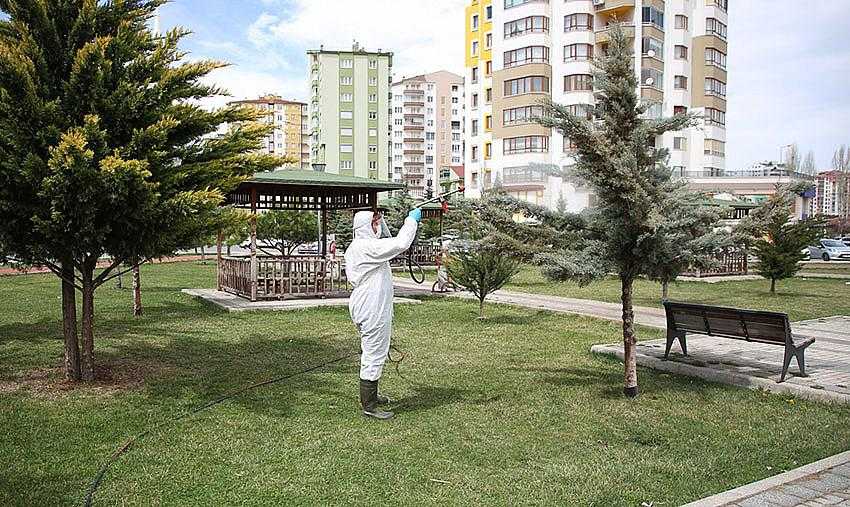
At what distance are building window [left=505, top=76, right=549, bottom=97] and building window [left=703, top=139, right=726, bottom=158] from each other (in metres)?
12.6

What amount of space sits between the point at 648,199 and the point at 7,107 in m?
6.21

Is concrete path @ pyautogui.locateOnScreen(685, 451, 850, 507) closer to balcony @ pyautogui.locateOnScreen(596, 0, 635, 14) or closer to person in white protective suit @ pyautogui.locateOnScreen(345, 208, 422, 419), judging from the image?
person in white protective suit @ pyautogui.locateOnScreen(345, 208, 422, 419)

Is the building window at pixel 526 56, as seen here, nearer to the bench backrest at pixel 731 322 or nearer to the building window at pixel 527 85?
the building window at pixel 527 85

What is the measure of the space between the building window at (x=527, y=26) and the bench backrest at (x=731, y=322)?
4702 cm

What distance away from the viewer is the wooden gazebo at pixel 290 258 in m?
16.2

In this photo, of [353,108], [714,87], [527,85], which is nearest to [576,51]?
[527,85]

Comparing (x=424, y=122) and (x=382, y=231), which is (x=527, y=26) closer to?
(x=382, y=231)

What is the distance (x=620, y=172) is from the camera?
Answer: 6.73 meters

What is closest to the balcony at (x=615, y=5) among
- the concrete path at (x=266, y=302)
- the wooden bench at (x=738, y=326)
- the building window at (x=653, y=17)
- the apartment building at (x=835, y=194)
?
the building window at (x=653, y=17)

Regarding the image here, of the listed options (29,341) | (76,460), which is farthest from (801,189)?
(29,341)

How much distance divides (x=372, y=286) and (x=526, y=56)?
→ 4964 cm

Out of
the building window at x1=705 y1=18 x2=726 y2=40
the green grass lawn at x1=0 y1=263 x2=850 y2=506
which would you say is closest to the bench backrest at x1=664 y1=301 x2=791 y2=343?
the green grass lawn at x1=0 y1=263 x2=850 y2=506

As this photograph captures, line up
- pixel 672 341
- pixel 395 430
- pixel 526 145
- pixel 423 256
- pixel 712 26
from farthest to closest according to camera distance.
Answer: pixel 712 26 < pixel 526 145 < pixel 423 256 < pixel 672 341 < pixel 395 430

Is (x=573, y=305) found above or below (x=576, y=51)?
below
